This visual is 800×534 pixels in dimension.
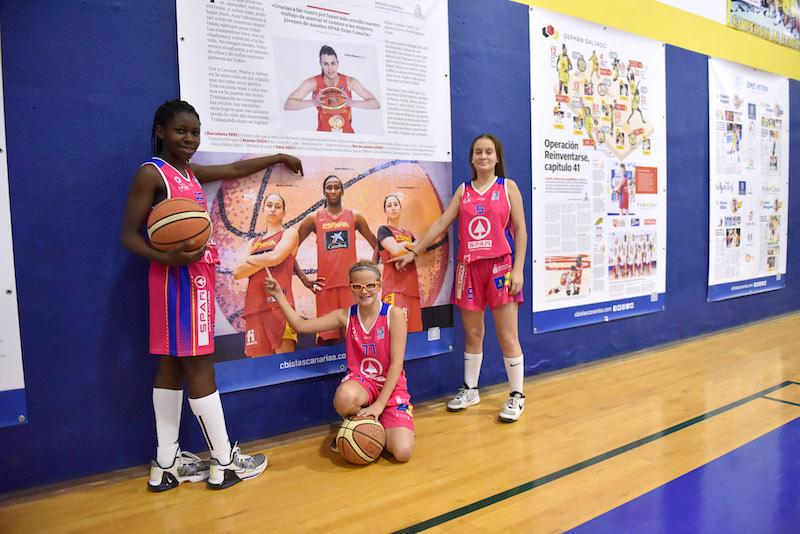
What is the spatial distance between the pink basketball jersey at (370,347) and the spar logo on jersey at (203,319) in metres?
0.58

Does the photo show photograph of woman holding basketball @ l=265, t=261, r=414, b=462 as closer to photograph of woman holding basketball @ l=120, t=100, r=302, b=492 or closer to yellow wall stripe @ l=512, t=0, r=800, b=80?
photograph of woman holding basketball @ l=120, t=100, r=302, b=492

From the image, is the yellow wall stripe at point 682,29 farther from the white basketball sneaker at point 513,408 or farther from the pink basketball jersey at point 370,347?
the white basketball sneaker at point 513,408

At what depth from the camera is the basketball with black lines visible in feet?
7.13

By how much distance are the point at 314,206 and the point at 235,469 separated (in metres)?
1.10

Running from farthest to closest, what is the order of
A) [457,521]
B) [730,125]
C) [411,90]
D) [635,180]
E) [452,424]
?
[730,125]
[635,180]
[411,90]
[452,424]
[457,521]

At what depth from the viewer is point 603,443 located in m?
2.15

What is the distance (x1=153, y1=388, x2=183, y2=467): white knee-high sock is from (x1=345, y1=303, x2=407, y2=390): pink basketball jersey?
676 mm

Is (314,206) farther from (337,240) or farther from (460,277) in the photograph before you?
(460,277)

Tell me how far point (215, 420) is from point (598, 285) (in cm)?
243

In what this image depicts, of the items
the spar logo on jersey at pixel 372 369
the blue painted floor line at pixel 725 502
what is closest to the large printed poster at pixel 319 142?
the spar logo on jersey at pixel 372 369

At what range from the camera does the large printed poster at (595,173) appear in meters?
3.07

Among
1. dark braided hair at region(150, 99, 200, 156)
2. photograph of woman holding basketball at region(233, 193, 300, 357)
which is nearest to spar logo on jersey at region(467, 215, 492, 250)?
photograph of woman holding basketball at region(233, 193, 300, 357)

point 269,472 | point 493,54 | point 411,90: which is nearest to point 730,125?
point 493,54

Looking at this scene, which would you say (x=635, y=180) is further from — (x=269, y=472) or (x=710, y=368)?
(x=269, y=472)
